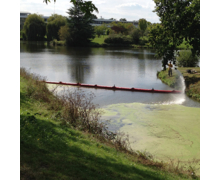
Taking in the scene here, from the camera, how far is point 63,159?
5391 millimetres

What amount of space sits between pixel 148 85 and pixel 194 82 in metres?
3.91

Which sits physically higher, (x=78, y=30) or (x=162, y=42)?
(x=78, y=30)

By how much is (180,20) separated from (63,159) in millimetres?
15255

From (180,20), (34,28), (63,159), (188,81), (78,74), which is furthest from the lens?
(34,28)

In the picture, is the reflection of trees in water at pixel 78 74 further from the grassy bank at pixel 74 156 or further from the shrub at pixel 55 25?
the shrub at pixel 55 25

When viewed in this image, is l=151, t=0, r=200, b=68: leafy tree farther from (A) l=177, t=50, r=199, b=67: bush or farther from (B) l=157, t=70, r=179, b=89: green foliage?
(A) l=177, t=50, r=199, b=67: bush

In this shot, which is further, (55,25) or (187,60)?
(55,25)

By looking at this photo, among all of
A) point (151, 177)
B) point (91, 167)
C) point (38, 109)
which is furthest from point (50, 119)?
point (151, 177)

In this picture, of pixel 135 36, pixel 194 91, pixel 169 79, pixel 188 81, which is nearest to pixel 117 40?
pixel 135 36

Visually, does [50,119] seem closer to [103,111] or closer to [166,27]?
[103,111]

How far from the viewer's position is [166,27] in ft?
63.2

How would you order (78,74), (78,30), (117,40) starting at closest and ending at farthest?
1. (78,74)
2. (78,30)
3. (117,40)

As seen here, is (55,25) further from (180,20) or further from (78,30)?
(180,20)

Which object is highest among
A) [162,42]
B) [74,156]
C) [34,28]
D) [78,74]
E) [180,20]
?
[34,28]
